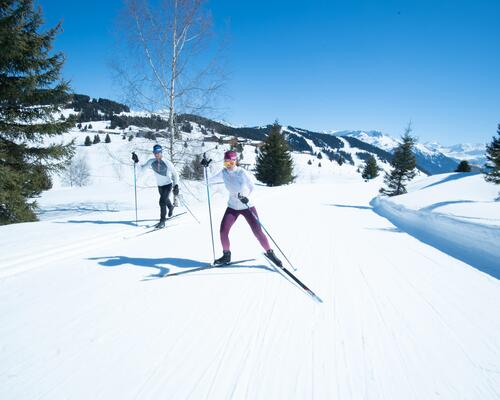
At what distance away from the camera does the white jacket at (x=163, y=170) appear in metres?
7.33

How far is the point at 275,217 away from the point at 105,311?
7.12m

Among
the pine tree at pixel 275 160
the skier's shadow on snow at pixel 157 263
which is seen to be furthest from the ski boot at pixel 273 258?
the pine tree at pixel 275 160

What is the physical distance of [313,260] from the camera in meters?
4.96

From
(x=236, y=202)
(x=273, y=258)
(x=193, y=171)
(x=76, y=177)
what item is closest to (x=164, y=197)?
(x=236, y=202)

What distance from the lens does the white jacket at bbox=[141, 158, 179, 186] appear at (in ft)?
24.0

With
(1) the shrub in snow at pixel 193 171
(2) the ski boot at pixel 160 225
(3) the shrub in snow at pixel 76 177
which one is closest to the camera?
(2) the ski boot at pixel 160 225

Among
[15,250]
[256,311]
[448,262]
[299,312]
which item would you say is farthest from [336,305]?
[15,250]

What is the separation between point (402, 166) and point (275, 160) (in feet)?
47.8

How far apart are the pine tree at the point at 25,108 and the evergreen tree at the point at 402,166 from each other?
1147 inches

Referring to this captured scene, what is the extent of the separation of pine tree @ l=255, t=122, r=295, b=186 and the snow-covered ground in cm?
3017

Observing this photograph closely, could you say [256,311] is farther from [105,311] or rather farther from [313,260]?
[313,260]

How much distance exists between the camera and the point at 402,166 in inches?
1128

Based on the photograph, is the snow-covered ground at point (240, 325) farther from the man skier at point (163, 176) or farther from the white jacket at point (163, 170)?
the white jacket at point (163, 170)

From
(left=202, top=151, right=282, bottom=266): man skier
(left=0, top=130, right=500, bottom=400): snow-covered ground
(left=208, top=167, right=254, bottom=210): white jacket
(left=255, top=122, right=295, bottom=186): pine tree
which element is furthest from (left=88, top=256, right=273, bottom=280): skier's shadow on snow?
(left=255, top=122, right=295, bottom=186): pine tree
